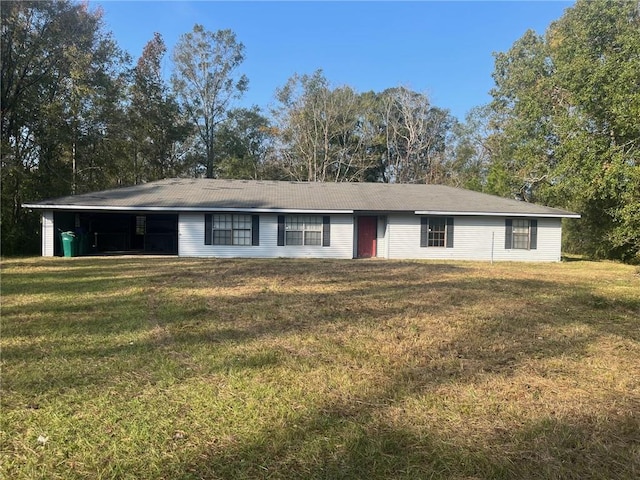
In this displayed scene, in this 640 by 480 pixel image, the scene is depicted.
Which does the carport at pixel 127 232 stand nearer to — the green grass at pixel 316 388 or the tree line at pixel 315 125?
the tree line at pixel 315 125

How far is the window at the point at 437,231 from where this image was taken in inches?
741

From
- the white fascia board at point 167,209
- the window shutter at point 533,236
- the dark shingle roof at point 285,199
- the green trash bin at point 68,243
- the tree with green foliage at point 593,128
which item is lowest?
the green trash bin at point 68,243

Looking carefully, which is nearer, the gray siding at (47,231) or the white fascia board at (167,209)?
the white fascia board at (167,209)

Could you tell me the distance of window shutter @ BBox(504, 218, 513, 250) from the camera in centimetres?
1891

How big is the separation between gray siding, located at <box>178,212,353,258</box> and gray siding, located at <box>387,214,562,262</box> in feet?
6.58

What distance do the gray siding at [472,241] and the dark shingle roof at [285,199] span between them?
59 centimetres

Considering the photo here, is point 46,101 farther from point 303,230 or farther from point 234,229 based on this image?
point 303,230

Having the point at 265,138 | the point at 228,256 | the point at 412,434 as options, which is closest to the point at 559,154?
the point at 228,256

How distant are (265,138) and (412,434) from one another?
39960 mm

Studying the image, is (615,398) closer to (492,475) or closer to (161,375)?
(492,475)

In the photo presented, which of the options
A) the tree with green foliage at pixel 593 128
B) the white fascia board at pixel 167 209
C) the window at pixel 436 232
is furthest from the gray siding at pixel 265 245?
the tree with green foliage at pixel 593 128

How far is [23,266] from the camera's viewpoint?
1323cm

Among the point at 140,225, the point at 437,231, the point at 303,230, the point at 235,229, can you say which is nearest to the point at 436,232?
the point at 437,231

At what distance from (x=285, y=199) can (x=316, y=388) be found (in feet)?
51.6
